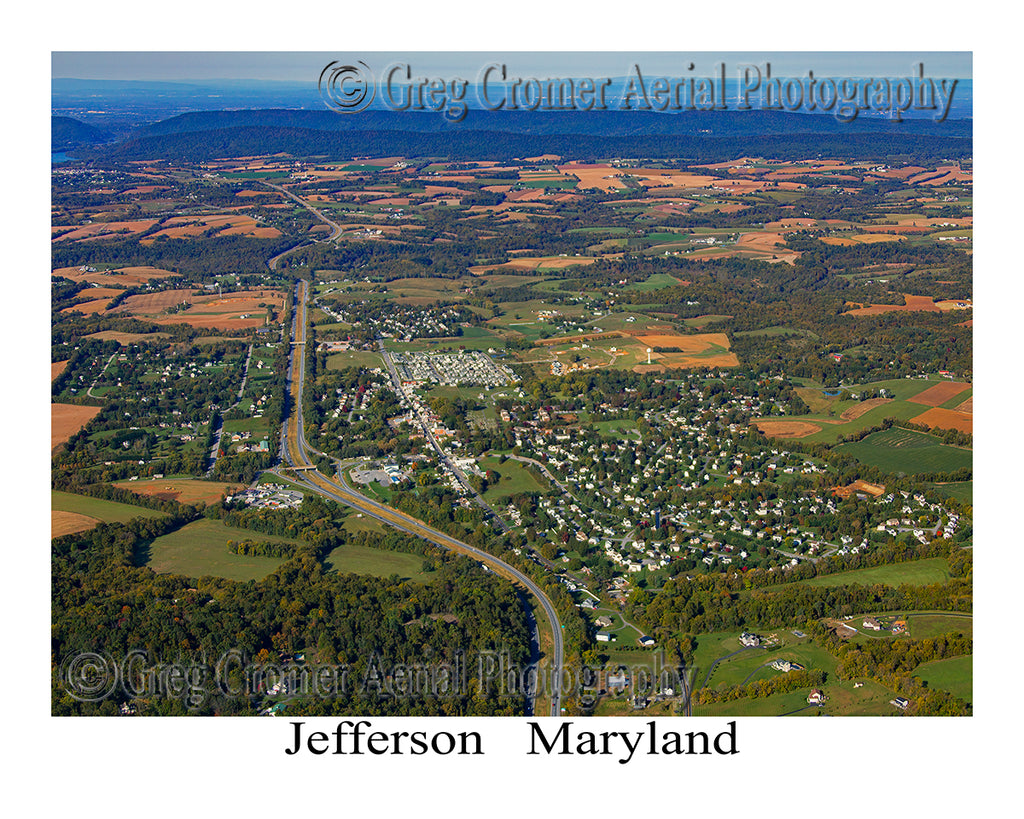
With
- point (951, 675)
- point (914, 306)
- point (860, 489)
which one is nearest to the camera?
point (951, 675)

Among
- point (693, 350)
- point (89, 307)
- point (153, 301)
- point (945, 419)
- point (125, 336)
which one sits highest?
point (153, 301)

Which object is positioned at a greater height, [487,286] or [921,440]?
[487,286]

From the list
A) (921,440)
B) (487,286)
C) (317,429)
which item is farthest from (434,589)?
(487,286)

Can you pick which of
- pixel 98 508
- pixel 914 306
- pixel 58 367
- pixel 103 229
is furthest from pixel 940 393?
pixel 103 229

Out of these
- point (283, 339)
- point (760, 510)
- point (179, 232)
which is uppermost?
point (179, 232)

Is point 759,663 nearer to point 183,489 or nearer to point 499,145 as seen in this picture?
point 183,489

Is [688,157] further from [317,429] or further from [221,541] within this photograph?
[221,541]
